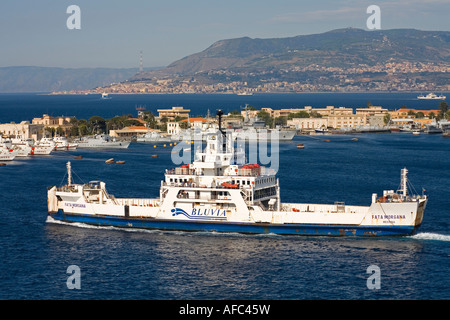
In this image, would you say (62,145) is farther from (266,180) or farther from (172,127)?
(266,180)

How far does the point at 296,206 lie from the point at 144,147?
7295 centimetres

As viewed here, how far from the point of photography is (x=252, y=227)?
45.3 meters

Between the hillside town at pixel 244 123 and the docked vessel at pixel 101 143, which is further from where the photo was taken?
the hillside town at pixel 244 123

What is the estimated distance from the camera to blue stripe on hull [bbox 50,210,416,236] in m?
44.0

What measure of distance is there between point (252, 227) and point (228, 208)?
2005 millimetres

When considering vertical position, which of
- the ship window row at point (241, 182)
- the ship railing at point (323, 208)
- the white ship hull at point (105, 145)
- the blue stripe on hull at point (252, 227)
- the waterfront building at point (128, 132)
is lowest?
the blue stripe on hull at point (252, 227)

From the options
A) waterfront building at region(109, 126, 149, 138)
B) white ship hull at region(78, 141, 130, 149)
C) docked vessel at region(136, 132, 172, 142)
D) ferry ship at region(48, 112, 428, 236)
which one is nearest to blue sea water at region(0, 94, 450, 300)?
ferry ship at region(48, 112, 428, 236)

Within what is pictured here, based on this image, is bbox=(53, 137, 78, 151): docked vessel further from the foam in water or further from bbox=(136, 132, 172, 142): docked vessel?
the foam in water

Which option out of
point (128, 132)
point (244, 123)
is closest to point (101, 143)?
point (128, 132)

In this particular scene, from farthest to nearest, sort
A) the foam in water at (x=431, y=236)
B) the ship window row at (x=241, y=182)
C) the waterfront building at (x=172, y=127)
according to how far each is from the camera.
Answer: the waterfront building at (x=172, y=127) < the ship window row at (x=241, y=182) < the foam in water at (x=431, y=236)

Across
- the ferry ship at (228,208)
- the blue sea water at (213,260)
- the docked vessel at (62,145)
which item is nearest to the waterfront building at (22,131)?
the docked vessel at (62,145)

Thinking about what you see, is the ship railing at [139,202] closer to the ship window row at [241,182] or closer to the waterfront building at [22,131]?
the ship window row at [241,182]

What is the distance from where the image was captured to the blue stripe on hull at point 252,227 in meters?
44.0

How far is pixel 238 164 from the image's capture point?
161ft
